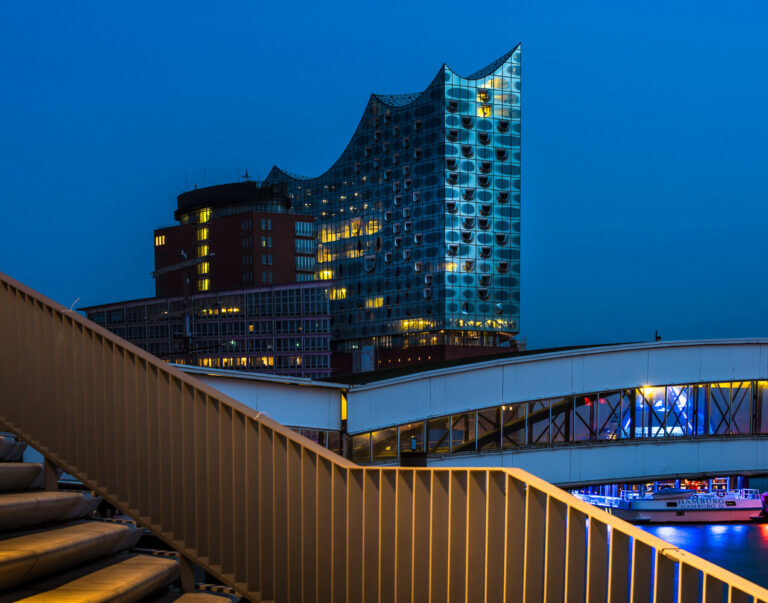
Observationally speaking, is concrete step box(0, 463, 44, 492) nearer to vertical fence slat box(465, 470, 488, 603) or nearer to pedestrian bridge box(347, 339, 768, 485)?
vertical fence slat box(465, 470, 488, 603)

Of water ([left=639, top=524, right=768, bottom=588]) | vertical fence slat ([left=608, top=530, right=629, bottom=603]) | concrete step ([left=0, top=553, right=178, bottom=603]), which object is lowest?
water ([left=639, top=524, right=768, bottom=588])

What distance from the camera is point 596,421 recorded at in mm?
24234

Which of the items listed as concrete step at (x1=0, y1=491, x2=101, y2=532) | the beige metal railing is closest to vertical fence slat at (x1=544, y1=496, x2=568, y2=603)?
the beige metal railing

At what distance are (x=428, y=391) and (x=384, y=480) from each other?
717 inches

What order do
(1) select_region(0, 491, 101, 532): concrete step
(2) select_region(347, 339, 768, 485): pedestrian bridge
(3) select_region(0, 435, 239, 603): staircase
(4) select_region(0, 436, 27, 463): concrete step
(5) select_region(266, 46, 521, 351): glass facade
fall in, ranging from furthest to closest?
(5) select_region(266, 46, 521, 351): glass facade < (2) select_region(347, 339, 768, 485): pedestrian bridge < (4) select_region(0, 436, 27, 463): concrete step < (1) select_region(0, 491, 101, 532): concrete step < (3) select_region(0, 435, 239, 603): staircase

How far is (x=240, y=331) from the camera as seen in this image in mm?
92250

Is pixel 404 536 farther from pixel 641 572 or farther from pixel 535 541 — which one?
pixel 641 572

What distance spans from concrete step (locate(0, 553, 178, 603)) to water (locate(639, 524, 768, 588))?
68.9 feet

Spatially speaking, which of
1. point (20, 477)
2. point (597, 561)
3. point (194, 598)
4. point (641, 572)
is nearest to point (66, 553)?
point (194, 598)

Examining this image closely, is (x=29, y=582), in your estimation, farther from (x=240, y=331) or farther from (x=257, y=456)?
(x=240, y=331)

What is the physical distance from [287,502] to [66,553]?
1387 mm

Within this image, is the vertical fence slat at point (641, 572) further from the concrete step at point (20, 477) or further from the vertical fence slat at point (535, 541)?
the concrete step at point (20, 477)

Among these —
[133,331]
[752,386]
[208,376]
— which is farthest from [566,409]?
[133,331]

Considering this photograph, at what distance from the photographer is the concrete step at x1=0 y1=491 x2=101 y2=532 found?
16.8 feet
